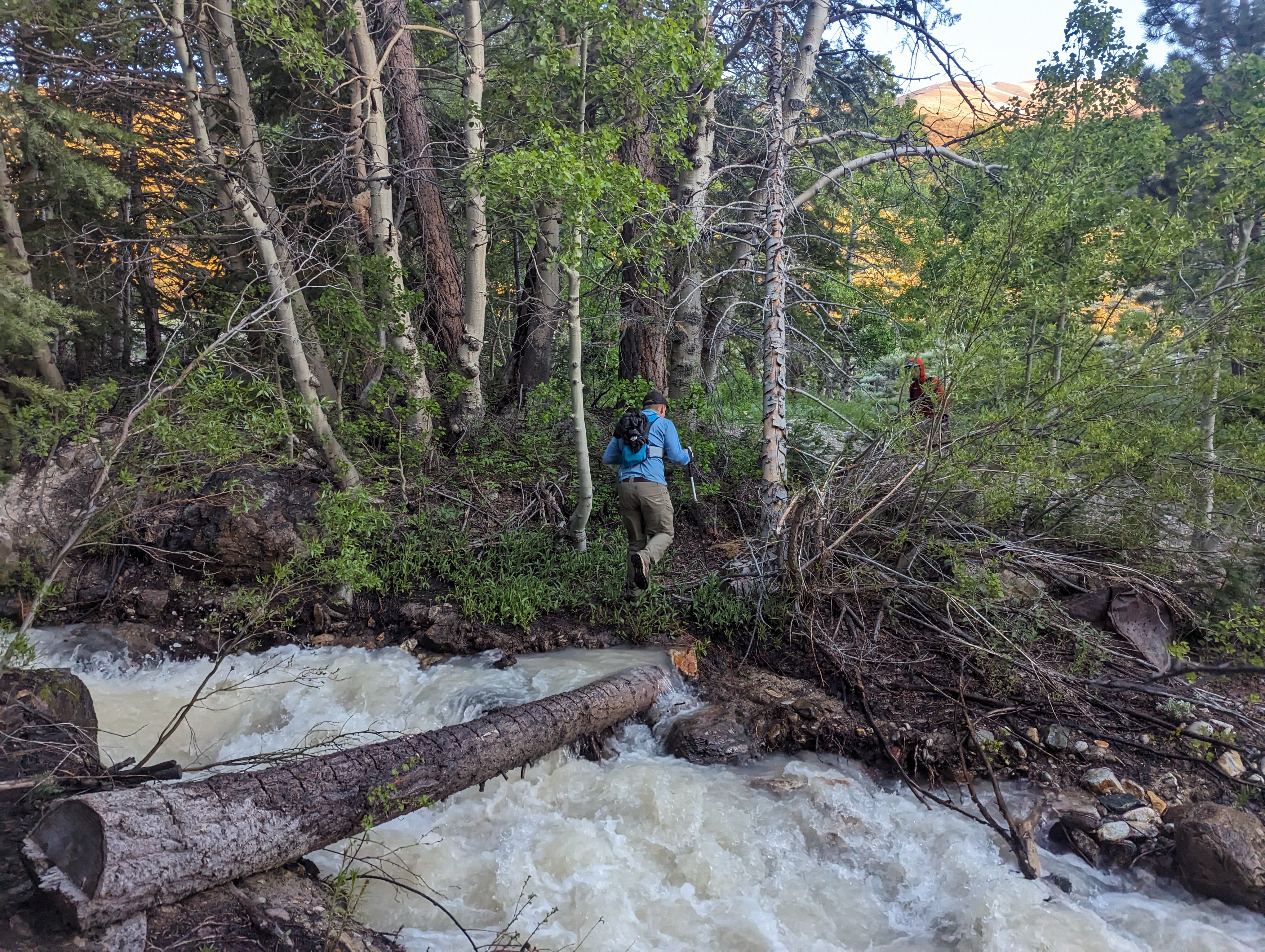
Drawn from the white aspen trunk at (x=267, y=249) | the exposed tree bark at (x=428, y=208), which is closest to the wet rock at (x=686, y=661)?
the white aspen trunk at (x=267, y=249)

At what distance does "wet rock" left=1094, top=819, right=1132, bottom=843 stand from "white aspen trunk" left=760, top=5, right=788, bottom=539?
3.42 m

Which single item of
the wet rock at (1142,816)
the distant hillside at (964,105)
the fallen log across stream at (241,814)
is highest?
the distant hillside at (964,105)

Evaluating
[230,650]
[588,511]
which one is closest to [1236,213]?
[588,511]

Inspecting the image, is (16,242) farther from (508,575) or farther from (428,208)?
(508,575)

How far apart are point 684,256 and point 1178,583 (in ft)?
21.5

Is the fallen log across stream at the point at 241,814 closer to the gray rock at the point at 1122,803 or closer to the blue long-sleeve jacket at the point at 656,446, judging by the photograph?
the blue long-sleeve jacket at the point at 656,446

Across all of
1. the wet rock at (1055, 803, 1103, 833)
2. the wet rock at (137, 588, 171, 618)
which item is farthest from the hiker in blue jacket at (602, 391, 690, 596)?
the wet rock at (137, 588, 171, 618)

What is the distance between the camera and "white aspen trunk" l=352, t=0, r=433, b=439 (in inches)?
311

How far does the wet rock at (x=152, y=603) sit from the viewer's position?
24.4 ft

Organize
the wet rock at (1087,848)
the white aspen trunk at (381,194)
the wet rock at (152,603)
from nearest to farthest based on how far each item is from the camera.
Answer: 1. the wet rock at (1087,848)
2. the wet rock at (152,603)
3. the white aspen trunk at (381,194)

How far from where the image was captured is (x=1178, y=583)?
589cm

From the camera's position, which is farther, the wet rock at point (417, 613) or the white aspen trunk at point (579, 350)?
the wet rock at point (417, 613)

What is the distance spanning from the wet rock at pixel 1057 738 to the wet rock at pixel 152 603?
8.74m

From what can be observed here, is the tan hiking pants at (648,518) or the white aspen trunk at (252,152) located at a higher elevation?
the white aspen trunk at (252,152)
